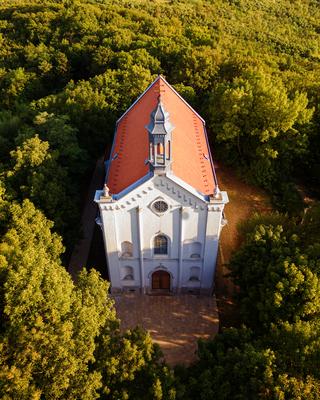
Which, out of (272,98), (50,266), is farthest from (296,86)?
(50,266)

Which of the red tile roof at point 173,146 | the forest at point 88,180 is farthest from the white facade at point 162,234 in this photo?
the forest at point 88,180

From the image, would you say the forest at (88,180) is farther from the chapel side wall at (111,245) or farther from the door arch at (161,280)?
the door arch at (161,280)

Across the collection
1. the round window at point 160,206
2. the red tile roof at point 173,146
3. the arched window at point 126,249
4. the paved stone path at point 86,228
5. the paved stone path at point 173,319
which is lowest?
the paved stone path at point 173,319

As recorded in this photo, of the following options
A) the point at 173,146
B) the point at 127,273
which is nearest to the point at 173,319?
the point at 127,273

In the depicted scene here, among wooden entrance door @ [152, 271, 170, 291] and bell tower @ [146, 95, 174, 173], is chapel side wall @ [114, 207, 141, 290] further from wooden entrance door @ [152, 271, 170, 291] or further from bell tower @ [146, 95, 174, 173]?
bell tower @ [146, 95, 174, 173]

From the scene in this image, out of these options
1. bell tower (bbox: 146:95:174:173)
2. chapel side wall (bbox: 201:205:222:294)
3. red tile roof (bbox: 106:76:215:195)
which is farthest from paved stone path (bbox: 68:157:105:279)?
bell tower (bbox: 146:95:174:173)
